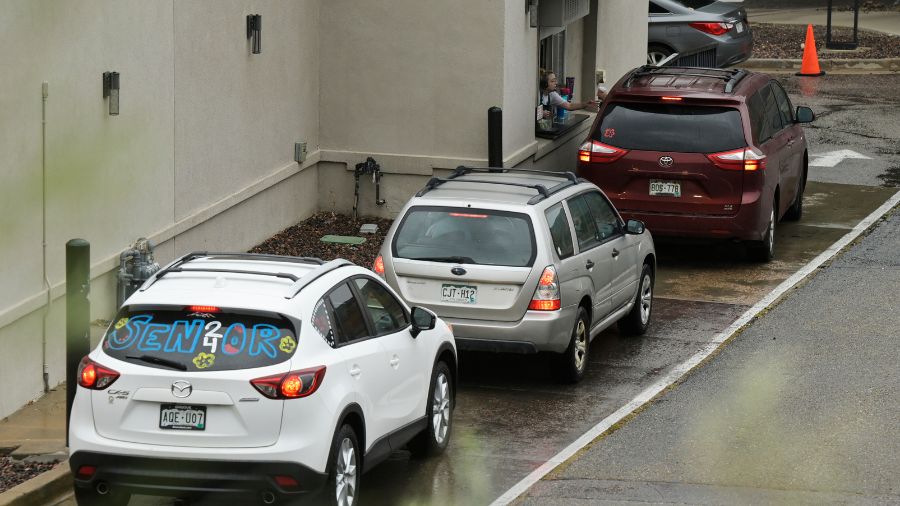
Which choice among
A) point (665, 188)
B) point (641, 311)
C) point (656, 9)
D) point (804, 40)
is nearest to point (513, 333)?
point (641, 311)

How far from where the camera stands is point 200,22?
41.7 feet

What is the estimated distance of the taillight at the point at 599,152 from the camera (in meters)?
14.5

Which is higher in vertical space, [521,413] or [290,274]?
[290,274]

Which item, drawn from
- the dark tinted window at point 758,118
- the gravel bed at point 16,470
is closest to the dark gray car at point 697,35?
the dark tinted window at point 758,118

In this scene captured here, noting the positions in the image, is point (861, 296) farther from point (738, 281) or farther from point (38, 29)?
point (38, 29)

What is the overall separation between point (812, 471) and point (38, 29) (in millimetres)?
6934

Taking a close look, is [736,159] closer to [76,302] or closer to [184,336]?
[76,302]

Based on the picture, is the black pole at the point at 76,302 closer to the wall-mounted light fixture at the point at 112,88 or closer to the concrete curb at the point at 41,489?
the concrete curb at the point at 41,489

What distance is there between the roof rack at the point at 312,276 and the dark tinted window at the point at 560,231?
282 centimetres

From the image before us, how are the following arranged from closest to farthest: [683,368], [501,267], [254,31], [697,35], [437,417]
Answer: [437,417] → [501,267] → [683,368] → [254,31] → [697,35]

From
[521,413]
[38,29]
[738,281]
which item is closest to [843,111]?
[738,281]

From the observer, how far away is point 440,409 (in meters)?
8.77

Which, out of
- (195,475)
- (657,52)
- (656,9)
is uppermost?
(656,9)

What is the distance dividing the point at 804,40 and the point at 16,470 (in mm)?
27640
